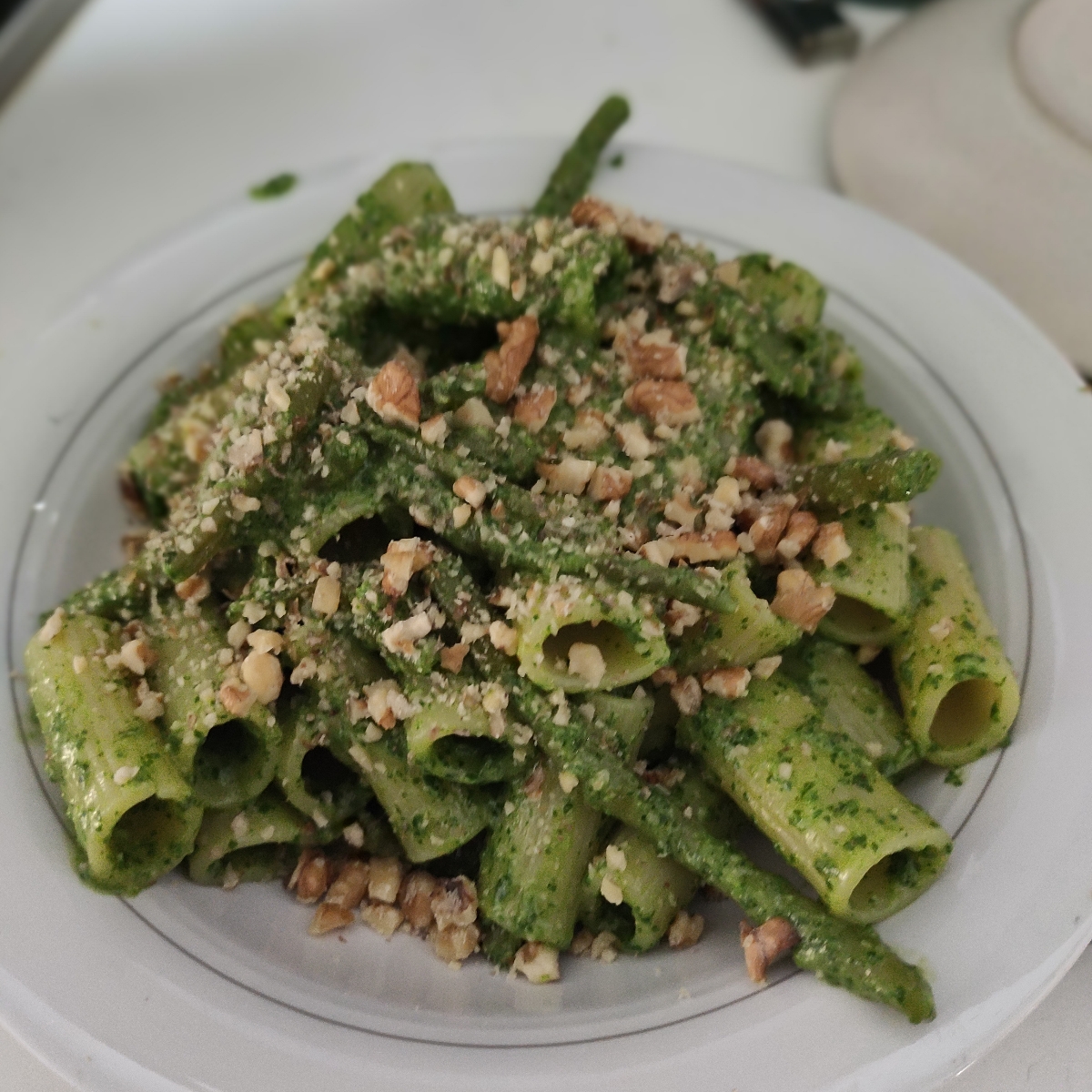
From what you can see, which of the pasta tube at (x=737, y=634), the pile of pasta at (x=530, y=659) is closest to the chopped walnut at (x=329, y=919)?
the pile of pasta at (x=530, y=659)

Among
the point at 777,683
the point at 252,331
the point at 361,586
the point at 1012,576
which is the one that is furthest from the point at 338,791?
A: the point at 1012,576

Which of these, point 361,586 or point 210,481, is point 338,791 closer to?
point 361,586

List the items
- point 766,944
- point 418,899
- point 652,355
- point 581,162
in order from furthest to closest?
point 581,162
point 652,355
point 418,899
point 766,944

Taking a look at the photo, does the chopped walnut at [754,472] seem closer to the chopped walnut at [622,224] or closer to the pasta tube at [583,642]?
the pasta tube at [583,642]

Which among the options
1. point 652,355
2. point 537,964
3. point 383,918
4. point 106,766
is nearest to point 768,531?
point 652,355

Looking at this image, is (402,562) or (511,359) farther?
(511,359)

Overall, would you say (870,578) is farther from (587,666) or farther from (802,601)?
(587,666)

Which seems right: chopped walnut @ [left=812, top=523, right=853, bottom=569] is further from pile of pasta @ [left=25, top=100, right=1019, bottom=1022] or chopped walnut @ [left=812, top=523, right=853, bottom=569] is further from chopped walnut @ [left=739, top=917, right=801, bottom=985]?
chopped walnut @ [left=739, top=917, right=801, bottom=985]
